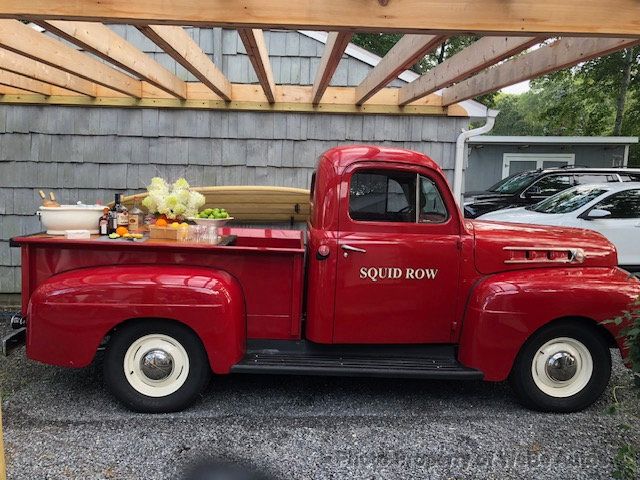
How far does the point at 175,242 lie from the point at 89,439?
54.3 inches

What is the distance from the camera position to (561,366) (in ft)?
11.8

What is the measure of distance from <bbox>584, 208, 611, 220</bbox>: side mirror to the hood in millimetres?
3712

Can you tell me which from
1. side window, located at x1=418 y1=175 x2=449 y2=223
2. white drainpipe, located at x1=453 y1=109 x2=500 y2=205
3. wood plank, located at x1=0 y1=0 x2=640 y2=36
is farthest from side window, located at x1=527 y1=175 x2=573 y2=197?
wood plank, located at x1=0 y1=0 x2=640 y2=36

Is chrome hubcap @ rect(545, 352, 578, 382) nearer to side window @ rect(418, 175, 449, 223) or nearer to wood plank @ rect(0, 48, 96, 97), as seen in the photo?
side window @ rect(418, 175, 449, 223)

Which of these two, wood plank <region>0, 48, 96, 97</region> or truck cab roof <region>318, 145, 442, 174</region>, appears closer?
Result: truck cab roof <region>318, 145, 442, 174</region>

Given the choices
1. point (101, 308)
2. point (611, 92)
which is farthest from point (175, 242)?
point (611, 92)

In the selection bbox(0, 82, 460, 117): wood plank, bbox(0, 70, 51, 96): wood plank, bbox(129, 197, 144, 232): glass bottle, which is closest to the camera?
bbox(129, 197, 144, 232): glass bottle

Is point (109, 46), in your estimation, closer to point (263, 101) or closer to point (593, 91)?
point (263, 101)

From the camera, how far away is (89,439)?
320cm

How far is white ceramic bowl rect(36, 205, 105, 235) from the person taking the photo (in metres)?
3.72

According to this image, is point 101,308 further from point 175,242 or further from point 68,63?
point 68,63

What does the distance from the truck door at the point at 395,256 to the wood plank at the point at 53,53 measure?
2.56m

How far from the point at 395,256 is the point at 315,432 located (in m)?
1.31

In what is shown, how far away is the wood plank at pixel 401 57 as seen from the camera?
11.1 feet
